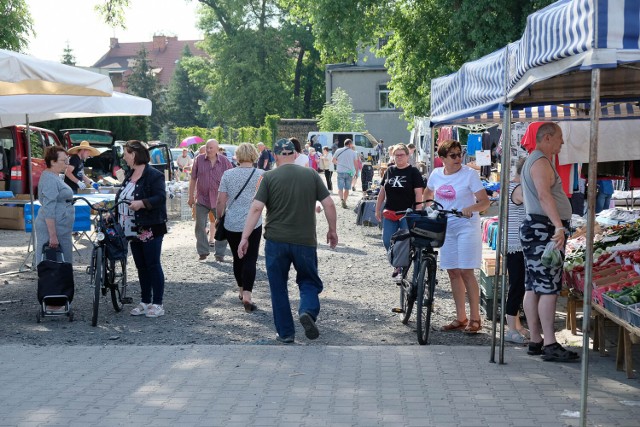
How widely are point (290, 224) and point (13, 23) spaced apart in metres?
14.6

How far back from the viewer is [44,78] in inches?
403

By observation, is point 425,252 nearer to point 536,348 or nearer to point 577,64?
point 536,348

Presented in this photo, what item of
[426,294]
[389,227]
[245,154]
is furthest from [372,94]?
[426,294]

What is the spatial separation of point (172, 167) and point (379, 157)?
22.6 m

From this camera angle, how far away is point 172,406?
6.44m

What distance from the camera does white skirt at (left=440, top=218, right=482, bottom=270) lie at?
8867mm

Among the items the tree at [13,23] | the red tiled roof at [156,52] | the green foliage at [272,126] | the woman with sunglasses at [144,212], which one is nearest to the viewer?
the woman with sunglasses at [144,212]

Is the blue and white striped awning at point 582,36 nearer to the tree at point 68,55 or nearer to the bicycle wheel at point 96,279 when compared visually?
the bicycle wheel at point 96,279

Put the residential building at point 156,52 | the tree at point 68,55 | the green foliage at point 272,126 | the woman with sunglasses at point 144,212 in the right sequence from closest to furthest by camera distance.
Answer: the woman with sunglasses at point 144,212
the green foliage at point 272,126
the tree at point 68,55
the residential building at point 156,52

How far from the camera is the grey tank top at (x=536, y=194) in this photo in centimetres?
769

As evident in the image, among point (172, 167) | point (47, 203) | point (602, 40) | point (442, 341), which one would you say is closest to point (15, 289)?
point (47, 203)

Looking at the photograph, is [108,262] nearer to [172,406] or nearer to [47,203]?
[47,203]

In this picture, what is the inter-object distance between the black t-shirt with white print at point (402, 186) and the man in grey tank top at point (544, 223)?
11.0ft

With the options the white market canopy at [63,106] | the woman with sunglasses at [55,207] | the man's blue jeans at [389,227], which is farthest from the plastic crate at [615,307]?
the white market canopy at [63,106]
